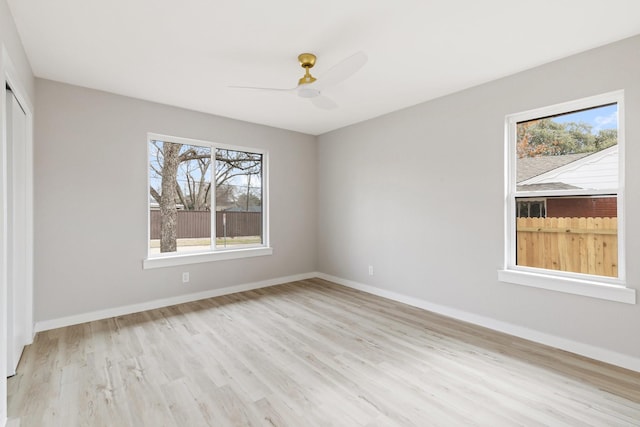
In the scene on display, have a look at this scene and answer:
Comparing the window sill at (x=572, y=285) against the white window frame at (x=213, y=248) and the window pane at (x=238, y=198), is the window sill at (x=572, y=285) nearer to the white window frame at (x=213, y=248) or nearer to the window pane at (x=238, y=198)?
the white window frame at (x=213, y=248)

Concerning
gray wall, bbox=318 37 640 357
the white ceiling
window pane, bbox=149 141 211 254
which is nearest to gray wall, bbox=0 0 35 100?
the white ceiling

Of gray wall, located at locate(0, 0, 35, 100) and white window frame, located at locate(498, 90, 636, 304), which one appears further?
white window frame, located at locate(498, 90, 636, 304)

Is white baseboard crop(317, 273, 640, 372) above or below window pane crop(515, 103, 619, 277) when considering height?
below

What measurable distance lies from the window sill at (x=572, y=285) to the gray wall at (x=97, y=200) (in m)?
3.43

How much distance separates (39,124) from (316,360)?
340 cm

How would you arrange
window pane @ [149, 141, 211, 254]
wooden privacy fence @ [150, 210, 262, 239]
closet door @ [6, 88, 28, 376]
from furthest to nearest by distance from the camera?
1. wooden privacy fence @ [150, 210, 262, 239]
2. window pane @ [149, 141, 211, 254]
3. closet door @ [6, 88, 28, 376]

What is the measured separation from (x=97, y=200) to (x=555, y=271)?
4564 millimetres

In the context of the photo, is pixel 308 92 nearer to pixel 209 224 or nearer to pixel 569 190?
pixel 569 190

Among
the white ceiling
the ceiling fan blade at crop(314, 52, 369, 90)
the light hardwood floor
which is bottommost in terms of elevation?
the light hardwood floor

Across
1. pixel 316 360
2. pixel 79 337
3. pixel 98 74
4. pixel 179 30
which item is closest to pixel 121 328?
pixel 79 337

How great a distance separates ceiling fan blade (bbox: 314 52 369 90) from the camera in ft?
6.65

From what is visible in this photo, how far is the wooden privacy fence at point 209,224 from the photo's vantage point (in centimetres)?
396

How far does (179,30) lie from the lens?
7.24ft

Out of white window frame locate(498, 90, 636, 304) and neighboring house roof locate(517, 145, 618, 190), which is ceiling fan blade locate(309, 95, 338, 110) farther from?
neighboring house roof locate(517, 145, 618, 190)
